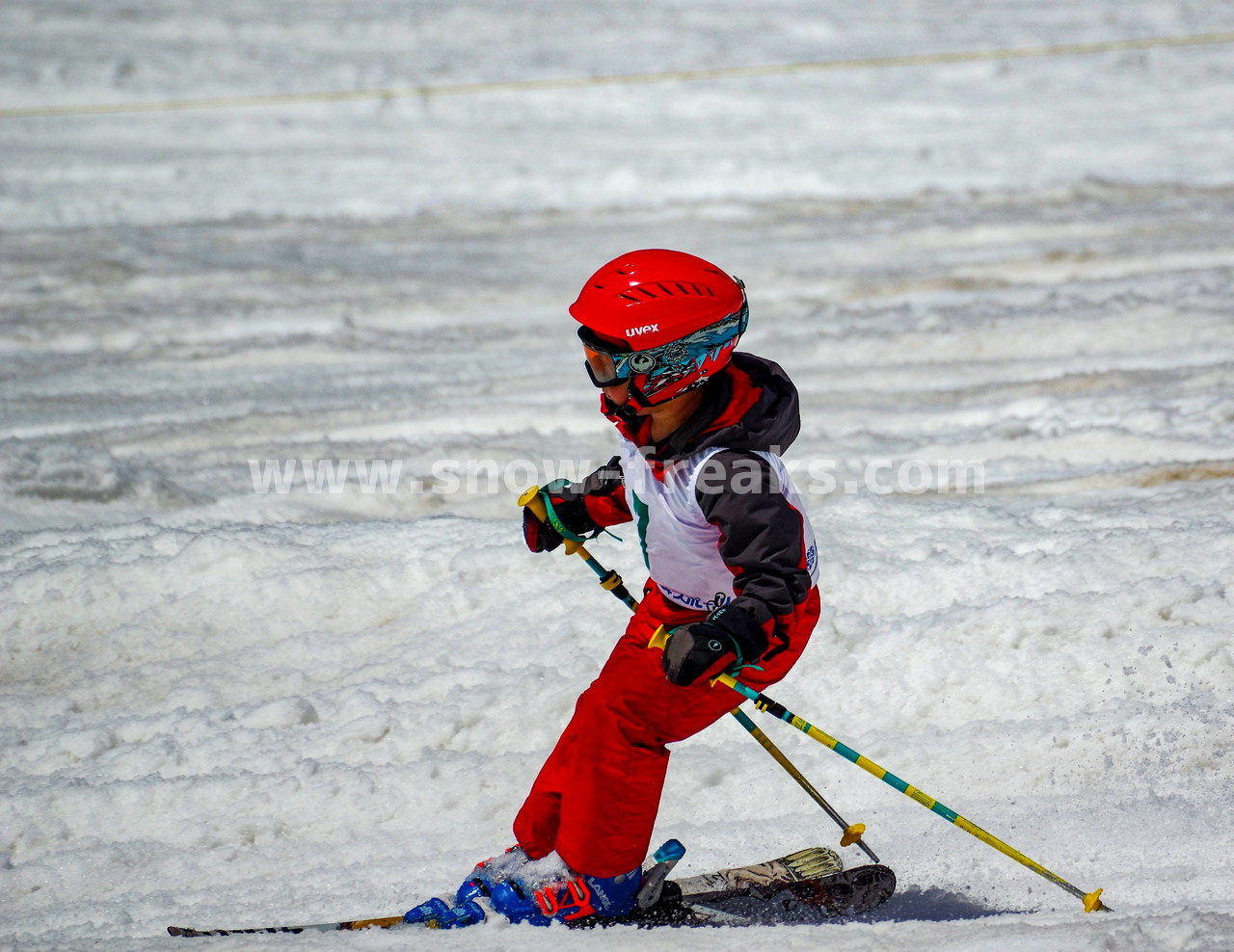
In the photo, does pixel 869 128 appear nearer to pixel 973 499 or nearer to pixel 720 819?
pixel 973 499

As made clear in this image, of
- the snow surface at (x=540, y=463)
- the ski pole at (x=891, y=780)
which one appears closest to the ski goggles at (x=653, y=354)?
the ski pole at (x=891, y=780)

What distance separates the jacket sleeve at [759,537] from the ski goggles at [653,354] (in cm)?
27

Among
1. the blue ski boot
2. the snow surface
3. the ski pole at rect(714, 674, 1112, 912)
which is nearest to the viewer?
the ski pole at rect(714, 674, 1112, 912)

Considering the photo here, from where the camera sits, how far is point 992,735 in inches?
147

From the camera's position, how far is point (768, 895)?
315cm

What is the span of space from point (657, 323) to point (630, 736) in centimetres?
102

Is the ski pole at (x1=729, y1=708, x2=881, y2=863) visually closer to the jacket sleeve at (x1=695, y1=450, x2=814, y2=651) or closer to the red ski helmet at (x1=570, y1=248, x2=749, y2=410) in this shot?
the jacket sleeve at (x1=695, y1=450, x2=814, y2=651)

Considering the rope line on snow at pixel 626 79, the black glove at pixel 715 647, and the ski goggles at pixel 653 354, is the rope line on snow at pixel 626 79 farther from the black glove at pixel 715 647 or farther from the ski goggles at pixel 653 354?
the black glove at pixel 715 647

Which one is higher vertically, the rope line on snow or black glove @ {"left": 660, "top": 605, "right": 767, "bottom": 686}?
the rope line on snow

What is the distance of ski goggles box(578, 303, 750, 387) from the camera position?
2604mm

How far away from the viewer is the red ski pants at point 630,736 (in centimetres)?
280

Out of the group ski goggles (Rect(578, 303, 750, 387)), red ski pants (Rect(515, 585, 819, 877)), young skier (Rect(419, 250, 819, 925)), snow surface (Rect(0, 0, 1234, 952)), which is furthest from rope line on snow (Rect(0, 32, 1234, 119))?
red ski pants (Rect(515, 585, 819, 877))

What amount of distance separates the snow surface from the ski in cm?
13

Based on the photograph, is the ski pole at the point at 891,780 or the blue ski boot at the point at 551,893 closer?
the ski pole at the point at 891,780
